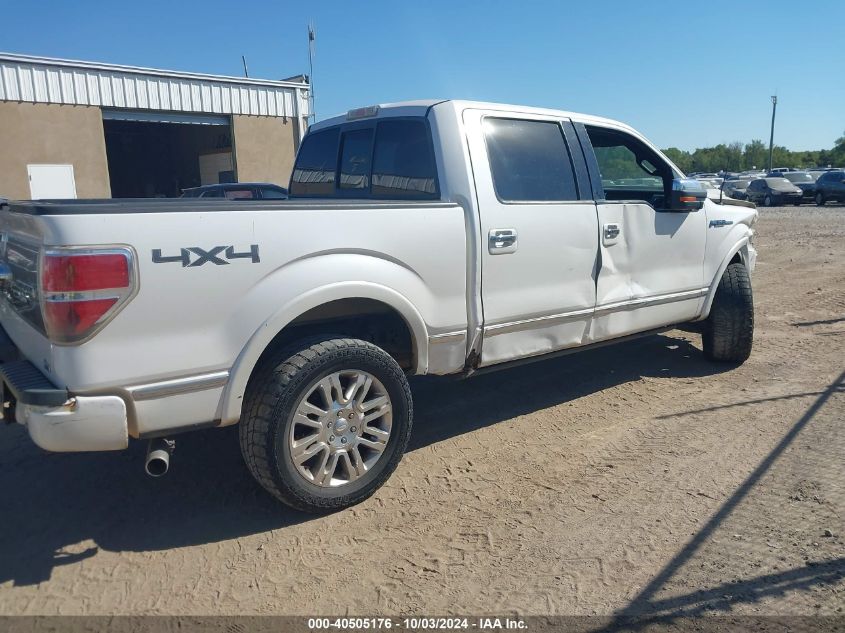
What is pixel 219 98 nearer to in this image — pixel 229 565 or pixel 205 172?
pixel 205 172

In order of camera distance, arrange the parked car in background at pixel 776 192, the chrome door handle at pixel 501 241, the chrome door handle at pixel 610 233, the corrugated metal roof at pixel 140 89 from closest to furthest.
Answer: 1. the chrome door handle at pixel 501 241
2. the chrome door handle at pixel 610 233
3. the corrugated metal roof at pixel 140 89
4. the parked car in background at pixel 776 192

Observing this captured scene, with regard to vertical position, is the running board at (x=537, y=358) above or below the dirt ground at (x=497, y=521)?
above

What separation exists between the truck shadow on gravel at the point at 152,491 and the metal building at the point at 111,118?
45.6 feet

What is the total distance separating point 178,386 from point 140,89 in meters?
16.9

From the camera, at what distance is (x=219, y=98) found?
19.4 m

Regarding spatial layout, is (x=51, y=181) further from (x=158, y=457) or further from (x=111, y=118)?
(x=158, y=457)

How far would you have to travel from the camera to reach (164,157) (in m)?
26.9

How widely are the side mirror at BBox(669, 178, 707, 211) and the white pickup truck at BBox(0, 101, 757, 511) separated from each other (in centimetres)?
2

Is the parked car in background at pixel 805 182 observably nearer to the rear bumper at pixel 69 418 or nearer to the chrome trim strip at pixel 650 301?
the chrome trim strip at pixel 650 301

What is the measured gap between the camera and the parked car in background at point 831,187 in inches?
1195

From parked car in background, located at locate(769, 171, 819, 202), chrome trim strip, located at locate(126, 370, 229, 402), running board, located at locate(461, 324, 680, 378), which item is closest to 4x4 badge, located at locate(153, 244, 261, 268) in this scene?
chrome trim strip, located at locate(126, 370, 229, 402)

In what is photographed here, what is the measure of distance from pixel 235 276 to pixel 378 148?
1.94 metres

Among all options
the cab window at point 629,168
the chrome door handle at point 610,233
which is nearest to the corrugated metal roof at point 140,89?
the cab window at point 629,168

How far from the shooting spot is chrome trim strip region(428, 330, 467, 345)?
396 centimetres
